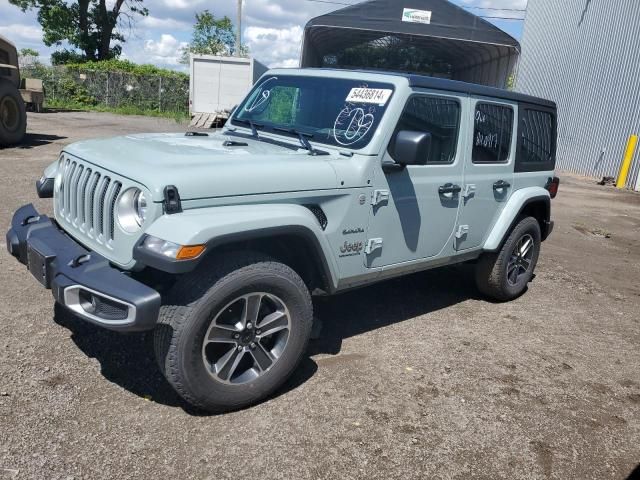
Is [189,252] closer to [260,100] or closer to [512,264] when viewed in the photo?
[260,100]

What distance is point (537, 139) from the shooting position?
536 centimetres

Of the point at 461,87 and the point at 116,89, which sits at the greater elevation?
the point at 461,87

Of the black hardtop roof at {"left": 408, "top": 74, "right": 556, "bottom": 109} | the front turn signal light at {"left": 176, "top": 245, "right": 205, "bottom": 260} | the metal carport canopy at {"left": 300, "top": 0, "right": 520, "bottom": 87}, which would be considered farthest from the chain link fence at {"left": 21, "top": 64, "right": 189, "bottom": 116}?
the front turn signal light at {"left": 176, "top": 245, "right": 205, "bottom": 260}

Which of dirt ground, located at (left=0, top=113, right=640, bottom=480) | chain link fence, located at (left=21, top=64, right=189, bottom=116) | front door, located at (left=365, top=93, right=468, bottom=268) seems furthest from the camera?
chain link fence, located at (left=21, top=64, right=189, bottom=116)

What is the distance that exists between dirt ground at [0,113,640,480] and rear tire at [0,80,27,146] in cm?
725

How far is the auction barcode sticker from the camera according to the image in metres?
3.81

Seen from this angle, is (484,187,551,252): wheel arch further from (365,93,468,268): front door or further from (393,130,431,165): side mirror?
(393,130,431,165): side mirror

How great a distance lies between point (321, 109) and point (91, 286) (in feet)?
6.72

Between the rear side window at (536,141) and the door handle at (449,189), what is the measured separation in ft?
3.43

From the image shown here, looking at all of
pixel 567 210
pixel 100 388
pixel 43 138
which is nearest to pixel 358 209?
pixel 100 388

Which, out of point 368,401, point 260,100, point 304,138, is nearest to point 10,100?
point 260,100

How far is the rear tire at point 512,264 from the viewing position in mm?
5133

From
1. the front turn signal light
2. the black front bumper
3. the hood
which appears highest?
the hood

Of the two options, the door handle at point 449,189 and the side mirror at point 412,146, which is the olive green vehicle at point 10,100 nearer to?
the door handle at point 449,189
